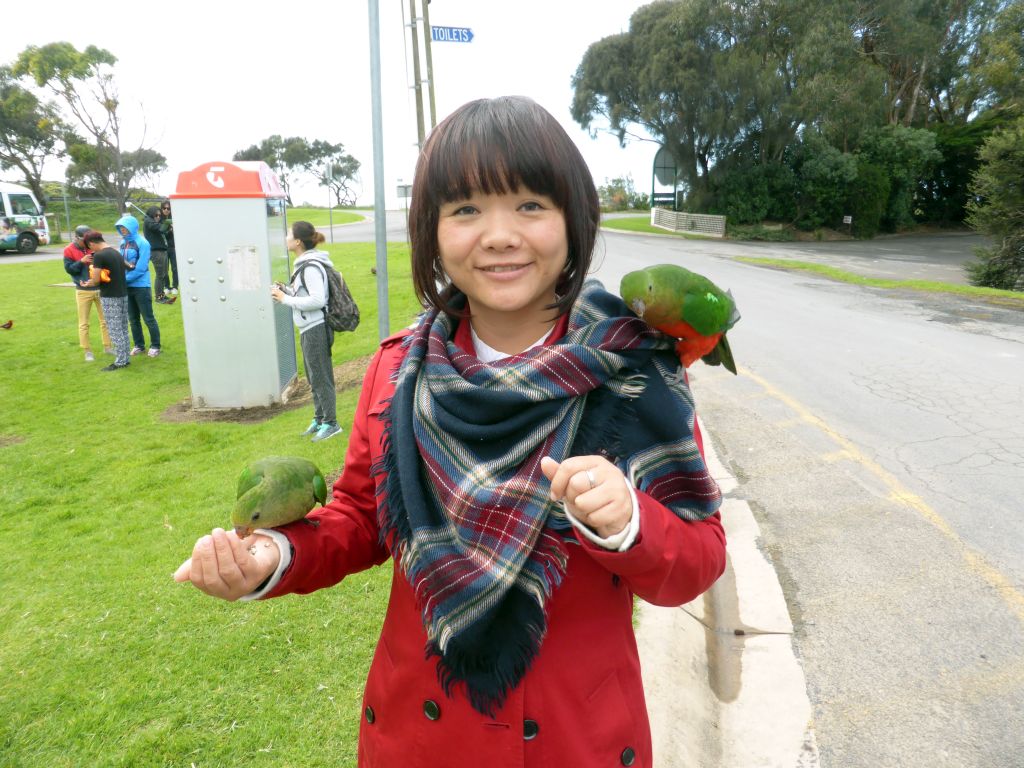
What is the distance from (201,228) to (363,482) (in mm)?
6431

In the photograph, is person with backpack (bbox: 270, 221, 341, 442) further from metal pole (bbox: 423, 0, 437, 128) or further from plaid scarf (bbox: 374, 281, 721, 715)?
metal pole (bbox: 423, 0, 437, 128)

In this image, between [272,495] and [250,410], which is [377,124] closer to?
[272,495]

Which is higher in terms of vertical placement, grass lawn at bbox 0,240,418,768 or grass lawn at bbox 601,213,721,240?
grass lawn at bbox 601,213,721,240

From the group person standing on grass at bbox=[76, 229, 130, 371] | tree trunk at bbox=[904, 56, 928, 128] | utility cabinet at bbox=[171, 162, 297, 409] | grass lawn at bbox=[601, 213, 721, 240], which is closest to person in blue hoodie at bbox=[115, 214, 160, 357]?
person standing on grass at bbox=[76, 229, 130, 371]

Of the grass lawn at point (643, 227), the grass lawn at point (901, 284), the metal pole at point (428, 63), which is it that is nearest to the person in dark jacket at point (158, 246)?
the metal pole at point (428, 63)

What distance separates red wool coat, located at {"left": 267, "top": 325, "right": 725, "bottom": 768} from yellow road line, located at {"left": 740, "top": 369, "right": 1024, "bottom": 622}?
303cm

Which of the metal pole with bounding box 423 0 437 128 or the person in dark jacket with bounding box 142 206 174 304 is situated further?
the metal pole with bounding box 423 0 437 128

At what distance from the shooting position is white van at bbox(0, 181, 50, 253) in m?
23.8

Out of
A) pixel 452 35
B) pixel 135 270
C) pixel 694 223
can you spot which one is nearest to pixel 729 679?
pixel 452 35

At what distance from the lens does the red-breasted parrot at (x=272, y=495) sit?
1.40 metres

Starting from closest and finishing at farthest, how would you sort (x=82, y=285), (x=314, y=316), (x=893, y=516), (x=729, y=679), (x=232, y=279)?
(x=729, y=679) < (x=893, y=516) < (x=314, y=316) < (x=232, y=279) < (x=82, y=285)

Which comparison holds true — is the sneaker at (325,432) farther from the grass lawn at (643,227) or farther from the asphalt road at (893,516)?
the grass lawn at (643,227)

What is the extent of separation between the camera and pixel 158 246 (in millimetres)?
13156

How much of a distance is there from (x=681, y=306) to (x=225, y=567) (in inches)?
39.8
